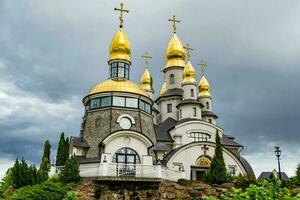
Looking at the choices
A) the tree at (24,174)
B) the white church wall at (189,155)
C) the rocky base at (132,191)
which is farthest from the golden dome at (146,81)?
the tree at (24,174)

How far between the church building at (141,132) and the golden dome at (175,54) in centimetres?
228

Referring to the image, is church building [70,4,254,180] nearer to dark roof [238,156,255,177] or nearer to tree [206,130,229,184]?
dark roof [238,156,255,177]

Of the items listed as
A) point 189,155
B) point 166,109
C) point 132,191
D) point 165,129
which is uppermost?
point 166,109

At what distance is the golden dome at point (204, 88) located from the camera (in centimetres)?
4306

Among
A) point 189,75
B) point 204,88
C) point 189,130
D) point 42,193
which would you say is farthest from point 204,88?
point 42,193

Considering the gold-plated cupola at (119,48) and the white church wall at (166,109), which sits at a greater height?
the gold-plated cupola at (119,48)

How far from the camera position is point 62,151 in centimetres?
2766

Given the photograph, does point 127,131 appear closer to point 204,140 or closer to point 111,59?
point 111,59

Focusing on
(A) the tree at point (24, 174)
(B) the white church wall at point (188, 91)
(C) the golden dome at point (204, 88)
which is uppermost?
(C) the golden dome at point (204, 88)

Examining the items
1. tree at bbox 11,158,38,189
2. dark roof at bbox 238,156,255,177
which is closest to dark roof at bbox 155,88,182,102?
dark roof at bbox 238,156,255,177

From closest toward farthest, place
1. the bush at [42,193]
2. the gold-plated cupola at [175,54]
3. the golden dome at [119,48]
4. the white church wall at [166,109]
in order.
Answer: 1. the bush at [42,193]
2. the golden dome at [119,48]
3. the white church wall at [166,109]
4. the gold-plated cupola at [175,54]

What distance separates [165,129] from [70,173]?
14.3 metres

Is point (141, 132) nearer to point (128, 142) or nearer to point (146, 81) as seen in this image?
point (128, 142)

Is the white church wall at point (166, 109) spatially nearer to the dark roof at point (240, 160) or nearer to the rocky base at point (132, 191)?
the dark roof at point (240, 160)
